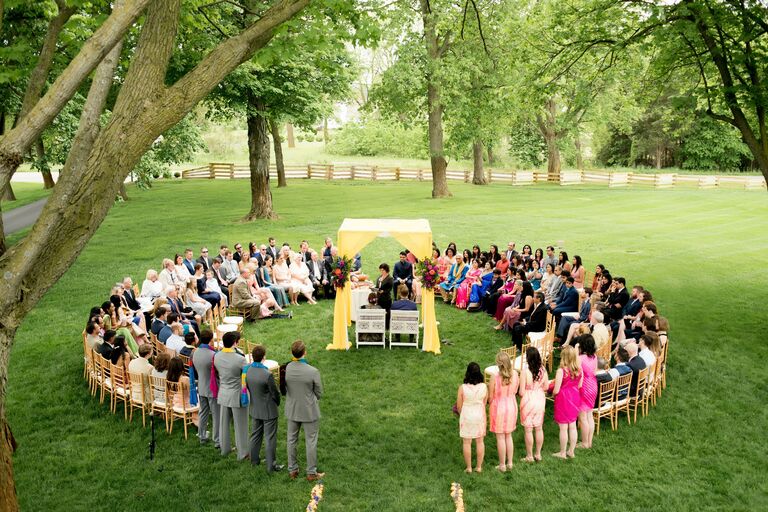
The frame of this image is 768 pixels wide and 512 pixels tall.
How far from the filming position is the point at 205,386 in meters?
8.99

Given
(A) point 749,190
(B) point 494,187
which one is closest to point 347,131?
(B) point 494,187

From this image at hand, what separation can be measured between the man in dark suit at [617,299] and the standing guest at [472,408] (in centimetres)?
576

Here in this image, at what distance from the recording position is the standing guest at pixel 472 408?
27.1ft

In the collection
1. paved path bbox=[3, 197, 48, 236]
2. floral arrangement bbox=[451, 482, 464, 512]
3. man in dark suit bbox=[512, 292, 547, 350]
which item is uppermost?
paved path bbox=[3, 197, 48, 236]

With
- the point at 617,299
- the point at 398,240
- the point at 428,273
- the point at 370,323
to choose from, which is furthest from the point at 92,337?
the point at 617,299

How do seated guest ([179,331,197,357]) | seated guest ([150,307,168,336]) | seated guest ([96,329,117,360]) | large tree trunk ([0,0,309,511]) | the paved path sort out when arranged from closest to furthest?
large tree trunk ([0,0,309,511]) < seated guest ([96,329,117,360]) < seated guest ([179,331,197,357]) < seated guest ([150,307,168,336]) < the paved path

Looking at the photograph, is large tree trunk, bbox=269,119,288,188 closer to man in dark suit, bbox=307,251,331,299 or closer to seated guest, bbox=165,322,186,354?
man in dark suit, bbox=307,251,331,299

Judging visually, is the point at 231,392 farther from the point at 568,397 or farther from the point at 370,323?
the point at 370,323

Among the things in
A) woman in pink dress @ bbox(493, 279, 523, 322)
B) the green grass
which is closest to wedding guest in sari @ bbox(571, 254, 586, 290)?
woman in pink dress @ bbox(493, 279, 523, 322)

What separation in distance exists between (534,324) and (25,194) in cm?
4173

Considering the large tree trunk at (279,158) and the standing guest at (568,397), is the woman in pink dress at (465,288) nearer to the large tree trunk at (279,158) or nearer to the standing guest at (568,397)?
the standing guest at (568,397)

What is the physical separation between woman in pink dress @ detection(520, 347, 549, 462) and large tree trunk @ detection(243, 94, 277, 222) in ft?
63.9

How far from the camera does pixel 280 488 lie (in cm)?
809

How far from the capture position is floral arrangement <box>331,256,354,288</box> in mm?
13320
